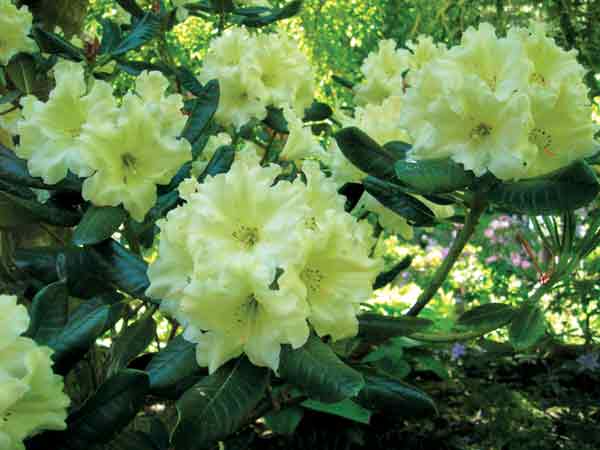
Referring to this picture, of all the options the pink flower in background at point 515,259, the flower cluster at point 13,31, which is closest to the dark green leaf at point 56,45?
the flower cluster at point 13,31

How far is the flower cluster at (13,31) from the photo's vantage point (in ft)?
5.82

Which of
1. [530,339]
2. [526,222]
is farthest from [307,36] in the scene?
[530,339]

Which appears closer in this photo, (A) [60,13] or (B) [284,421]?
(A) [60,13]

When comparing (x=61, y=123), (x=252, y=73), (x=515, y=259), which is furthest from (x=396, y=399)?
(x=515, y=259)

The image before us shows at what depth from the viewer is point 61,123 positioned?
134 cm

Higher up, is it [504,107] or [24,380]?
[504,107]

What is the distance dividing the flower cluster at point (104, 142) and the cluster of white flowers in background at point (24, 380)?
13.5 inches

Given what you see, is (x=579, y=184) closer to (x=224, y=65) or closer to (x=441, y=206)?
(x=441, y=206)

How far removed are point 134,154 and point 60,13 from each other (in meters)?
1.18

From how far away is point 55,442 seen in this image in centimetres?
104

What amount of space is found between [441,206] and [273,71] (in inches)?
22.4

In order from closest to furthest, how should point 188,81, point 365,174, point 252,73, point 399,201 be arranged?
point 399,201 < point 365,174 < point 252,73 < point 188,81

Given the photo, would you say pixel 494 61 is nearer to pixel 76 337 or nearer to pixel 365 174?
pixel 365 174

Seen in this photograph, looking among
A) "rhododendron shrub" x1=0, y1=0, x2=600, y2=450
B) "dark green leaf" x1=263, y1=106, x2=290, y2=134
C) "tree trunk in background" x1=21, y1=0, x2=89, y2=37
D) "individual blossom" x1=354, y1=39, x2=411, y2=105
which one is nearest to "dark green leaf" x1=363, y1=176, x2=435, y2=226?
"rhododendron shrub" x1=0, y1=0, x2=600, y2=450
